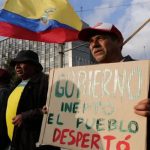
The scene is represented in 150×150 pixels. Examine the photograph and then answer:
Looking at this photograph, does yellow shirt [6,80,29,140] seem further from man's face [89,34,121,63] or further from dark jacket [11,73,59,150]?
man's face [89,34,121,63]

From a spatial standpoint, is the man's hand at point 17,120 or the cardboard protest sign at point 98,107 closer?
the cardboard protest sign at point 98,107

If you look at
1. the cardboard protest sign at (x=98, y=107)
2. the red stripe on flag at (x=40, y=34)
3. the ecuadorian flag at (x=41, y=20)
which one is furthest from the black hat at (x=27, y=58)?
the ecuadorian flag at (x=41, y=20)

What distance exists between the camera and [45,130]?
11.5 ft

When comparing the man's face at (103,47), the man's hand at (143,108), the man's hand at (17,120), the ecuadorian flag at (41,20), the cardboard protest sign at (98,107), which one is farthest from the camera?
the ecuadorian flag at (41,20)

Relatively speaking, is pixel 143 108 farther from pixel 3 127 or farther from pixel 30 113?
pixel 3 127

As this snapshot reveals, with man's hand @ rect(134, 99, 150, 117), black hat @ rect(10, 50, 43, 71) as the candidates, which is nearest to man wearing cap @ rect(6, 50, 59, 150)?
black hat @ rect(10, 50, 43, 71)

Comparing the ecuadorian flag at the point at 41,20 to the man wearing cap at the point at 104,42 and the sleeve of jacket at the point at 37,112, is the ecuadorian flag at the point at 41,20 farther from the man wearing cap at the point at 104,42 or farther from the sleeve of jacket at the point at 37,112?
the man wearing cap at the point at 104,42

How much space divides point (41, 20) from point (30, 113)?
131 inches

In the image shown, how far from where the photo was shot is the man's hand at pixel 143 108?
9.19 ft

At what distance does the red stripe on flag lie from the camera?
6934mm

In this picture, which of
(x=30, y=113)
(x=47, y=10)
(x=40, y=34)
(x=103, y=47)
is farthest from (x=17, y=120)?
(x=47, y=10)

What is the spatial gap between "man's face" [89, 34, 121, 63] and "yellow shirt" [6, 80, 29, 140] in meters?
1.34

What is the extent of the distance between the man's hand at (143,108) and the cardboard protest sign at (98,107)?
0.06 meters

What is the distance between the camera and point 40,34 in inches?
285
